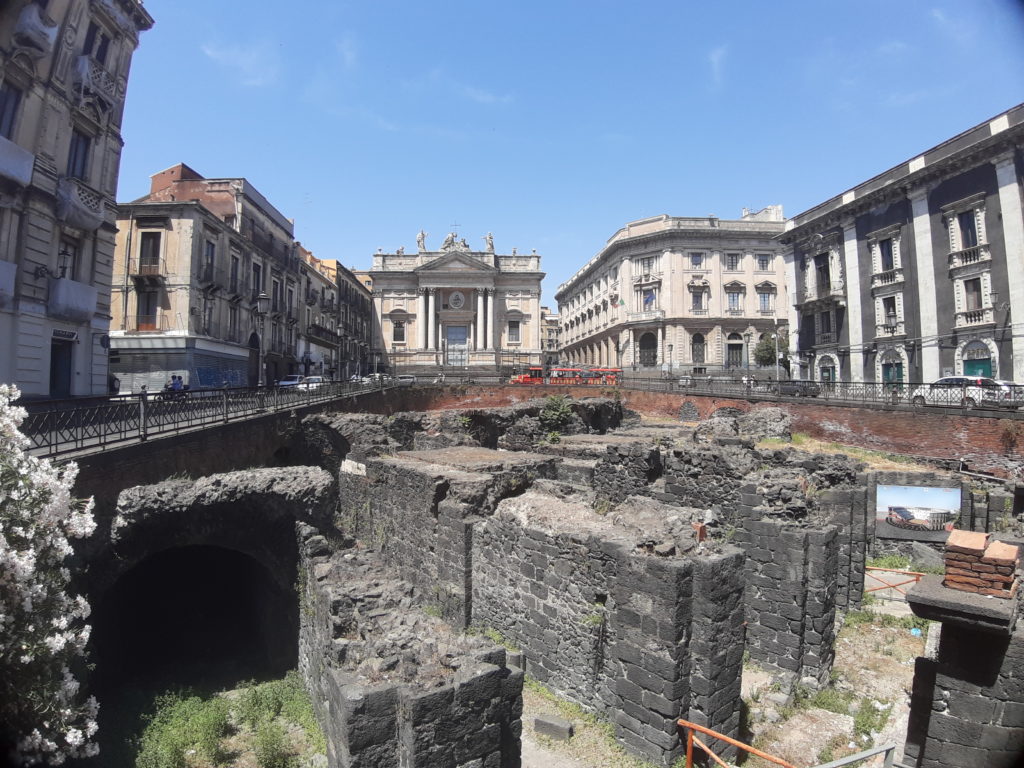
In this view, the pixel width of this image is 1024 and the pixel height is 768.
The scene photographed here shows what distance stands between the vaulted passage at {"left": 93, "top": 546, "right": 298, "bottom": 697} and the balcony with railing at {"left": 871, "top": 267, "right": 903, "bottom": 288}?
108 ft

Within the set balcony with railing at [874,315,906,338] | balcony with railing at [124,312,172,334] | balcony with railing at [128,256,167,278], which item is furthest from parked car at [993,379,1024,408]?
balcony with railing at [128,256,167,278]

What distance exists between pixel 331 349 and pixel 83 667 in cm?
4685

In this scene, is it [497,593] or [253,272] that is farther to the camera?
[253,272]

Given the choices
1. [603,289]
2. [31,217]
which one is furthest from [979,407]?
[603,289]

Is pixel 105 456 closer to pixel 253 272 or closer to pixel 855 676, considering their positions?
pixel 855 676

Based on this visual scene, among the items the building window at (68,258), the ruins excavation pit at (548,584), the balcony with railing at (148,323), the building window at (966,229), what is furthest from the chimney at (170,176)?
the building window at (966,229)

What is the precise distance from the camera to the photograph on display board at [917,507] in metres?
14.2

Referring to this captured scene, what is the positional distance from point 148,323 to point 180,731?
2582 centimetres

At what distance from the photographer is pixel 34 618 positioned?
4.77 m

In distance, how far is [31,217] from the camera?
56.1 feet

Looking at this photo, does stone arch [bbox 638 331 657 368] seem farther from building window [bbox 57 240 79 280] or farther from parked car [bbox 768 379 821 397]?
building window [bbox 57 240 79 280]

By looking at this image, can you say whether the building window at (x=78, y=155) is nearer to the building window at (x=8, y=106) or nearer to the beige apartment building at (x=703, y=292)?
the building window at (x=8, y=106)


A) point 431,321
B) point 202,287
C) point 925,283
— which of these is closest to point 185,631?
point 202,287

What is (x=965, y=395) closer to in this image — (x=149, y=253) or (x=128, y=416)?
(x=128, y=416)
